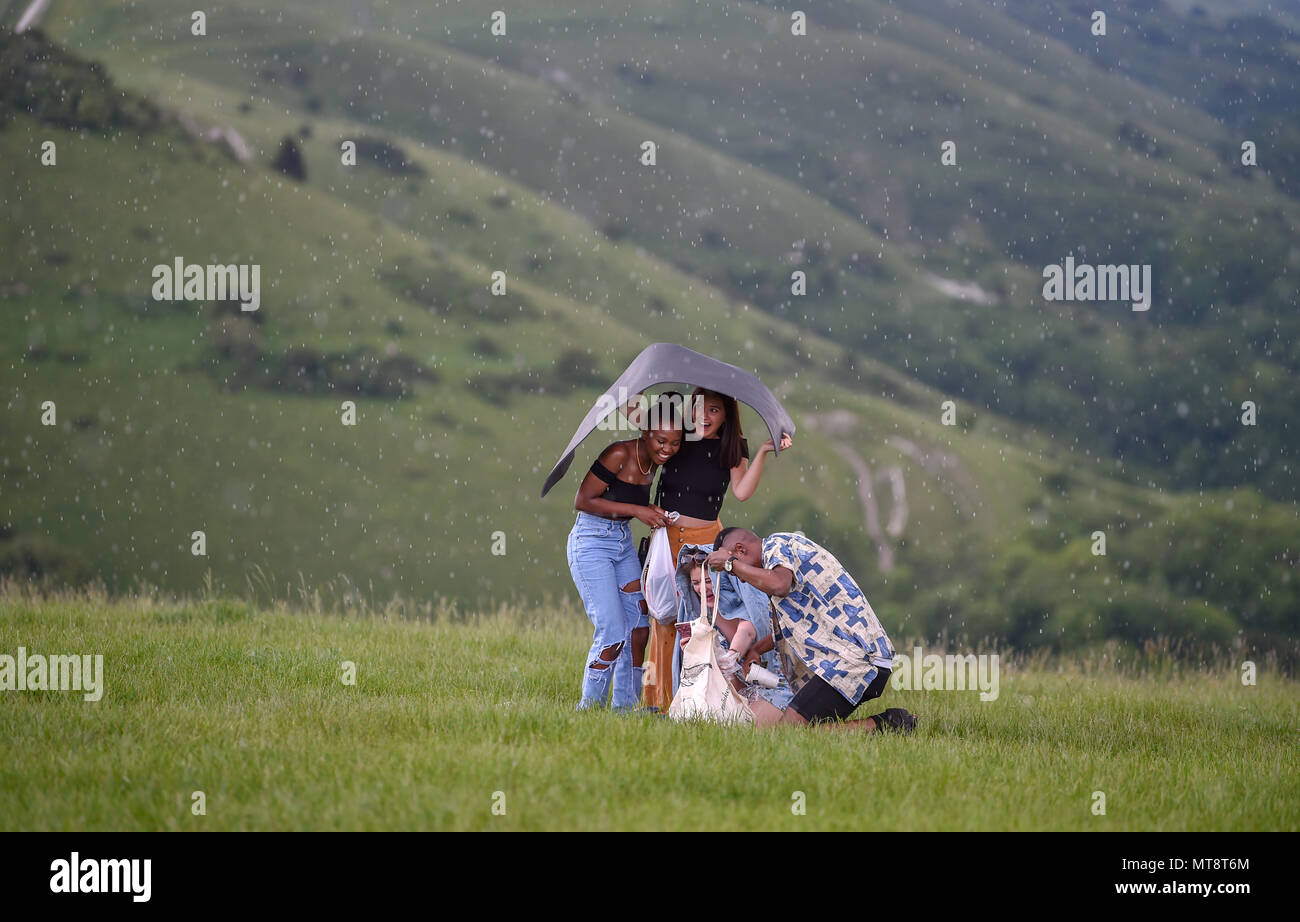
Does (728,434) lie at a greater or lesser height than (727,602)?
A: greater

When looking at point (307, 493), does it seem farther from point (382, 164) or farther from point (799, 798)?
point (799, 798)

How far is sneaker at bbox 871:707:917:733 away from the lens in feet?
26.8

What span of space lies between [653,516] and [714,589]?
1.98 ft

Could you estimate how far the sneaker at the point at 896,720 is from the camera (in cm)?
816

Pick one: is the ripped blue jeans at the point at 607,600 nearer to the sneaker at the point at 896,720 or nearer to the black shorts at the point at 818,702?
the black shorts at the point at 818,702

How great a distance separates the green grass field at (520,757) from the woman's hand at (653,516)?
1.25 m

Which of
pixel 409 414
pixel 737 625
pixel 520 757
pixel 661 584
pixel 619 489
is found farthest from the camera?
pixel 409 414

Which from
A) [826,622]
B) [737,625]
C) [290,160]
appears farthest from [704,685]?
[290,160]

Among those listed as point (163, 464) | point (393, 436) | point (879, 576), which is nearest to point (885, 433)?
point (879, 576)

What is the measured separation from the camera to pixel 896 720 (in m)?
8.26

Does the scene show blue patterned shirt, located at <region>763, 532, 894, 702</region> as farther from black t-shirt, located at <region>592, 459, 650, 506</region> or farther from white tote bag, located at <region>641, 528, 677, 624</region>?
black t-shirt, located at <region>592, 459, 650, 506</region>

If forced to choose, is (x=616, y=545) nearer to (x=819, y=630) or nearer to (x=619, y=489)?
(x=619, y=489)

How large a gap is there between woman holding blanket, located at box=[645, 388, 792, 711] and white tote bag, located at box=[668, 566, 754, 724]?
379 mm
